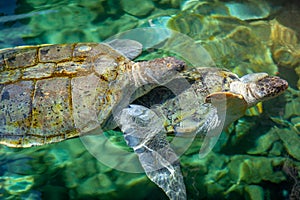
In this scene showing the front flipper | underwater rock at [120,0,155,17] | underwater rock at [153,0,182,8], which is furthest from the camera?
underwater rock at [153,0,182,8]

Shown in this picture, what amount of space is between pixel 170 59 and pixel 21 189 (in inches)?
59.9

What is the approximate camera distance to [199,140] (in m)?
3.04

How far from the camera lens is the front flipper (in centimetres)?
255

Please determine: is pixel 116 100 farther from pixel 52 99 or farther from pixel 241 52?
pixel 241 52

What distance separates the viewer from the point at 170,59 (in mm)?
2848

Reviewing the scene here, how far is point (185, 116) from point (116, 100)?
56 centimetres

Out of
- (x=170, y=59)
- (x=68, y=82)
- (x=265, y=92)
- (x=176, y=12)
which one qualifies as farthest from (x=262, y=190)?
(x=176, y=12)

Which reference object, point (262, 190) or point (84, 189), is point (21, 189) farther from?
point (262, 190)

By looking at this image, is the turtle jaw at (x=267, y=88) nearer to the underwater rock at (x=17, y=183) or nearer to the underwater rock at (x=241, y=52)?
the underwater rock at (x=241, y=52)

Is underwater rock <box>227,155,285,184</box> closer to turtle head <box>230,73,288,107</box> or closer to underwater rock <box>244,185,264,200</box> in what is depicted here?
underwater rock <box>244,185,264,200</box>

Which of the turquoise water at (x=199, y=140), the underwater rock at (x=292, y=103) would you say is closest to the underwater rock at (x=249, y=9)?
the turquoise water at (x=199, y=140)

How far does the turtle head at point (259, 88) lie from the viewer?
9.37 ft

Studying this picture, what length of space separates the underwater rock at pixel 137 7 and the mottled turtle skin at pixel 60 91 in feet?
4.55

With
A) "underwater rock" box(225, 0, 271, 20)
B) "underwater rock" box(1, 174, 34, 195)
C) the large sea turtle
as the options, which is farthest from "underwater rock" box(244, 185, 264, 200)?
"underwater rock" box(225, 0, 271, 20)
